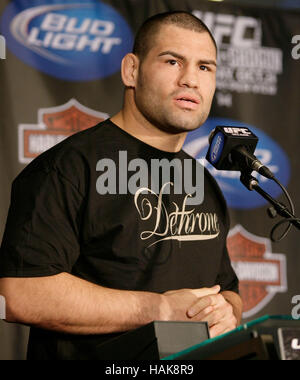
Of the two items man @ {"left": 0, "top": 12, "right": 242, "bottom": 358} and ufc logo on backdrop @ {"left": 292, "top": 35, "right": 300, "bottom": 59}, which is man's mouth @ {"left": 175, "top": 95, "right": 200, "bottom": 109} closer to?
man @ {"left": 0, "top": 12, "right": 242, "bottom": 358}

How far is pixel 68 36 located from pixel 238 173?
1138 mm

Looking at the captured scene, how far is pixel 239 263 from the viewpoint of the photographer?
11.1 feet

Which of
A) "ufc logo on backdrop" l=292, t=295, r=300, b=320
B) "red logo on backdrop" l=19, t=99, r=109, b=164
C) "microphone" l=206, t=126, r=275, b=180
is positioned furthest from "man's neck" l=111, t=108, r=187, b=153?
"ufc logo on backdrop" l=292, t=295, r=300, b=320

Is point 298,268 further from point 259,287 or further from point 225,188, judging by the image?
point 225,188

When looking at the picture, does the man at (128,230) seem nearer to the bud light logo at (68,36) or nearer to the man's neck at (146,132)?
the man's neck at (146,132)

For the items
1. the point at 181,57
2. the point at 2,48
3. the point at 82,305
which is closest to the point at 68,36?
the point at 2,48

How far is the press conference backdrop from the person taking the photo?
124 inches

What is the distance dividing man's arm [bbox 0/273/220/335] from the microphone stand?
46 cm

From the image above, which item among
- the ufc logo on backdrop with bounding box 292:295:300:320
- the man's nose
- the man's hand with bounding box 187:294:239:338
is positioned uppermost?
the man's nose

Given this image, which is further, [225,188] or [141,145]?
[225,188]

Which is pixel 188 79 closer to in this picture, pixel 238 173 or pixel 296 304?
pixel 238 173
